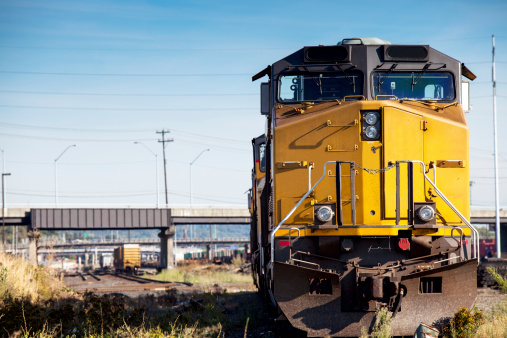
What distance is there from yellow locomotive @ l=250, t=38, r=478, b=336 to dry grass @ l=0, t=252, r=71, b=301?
7.44 meters

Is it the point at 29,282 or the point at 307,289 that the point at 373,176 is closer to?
the point at 307,289

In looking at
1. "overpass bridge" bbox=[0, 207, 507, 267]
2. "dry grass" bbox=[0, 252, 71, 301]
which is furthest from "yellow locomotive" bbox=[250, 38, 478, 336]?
"overpass bridge" bbox=[0, 207, 507, 267]

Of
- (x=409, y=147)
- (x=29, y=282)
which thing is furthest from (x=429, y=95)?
(x=29, y=282)

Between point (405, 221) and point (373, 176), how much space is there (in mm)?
796

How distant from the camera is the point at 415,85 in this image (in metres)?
9.61

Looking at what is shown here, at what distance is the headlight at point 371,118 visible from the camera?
363 inches

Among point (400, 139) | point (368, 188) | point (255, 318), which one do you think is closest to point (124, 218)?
point (255, 318)

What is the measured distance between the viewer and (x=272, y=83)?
981 cm

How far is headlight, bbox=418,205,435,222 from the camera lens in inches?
343

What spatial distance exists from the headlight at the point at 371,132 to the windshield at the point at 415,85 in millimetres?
651

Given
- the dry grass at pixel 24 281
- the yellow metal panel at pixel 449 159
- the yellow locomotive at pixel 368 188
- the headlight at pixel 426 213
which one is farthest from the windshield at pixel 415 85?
the dry grass at pixel 24 281

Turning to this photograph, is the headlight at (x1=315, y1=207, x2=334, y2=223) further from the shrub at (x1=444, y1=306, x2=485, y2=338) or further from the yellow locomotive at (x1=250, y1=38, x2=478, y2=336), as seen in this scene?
the shrub at (x1=444, y1=306, x2=485, y2=338)

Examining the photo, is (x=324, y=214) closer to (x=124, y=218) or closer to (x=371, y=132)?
(x=371, y=132)

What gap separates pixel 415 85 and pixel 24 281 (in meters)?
11.3
